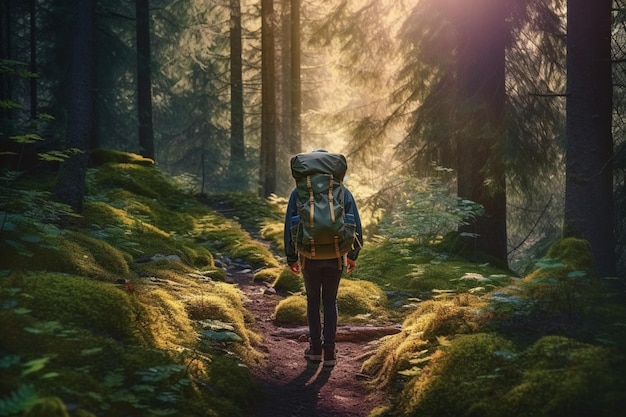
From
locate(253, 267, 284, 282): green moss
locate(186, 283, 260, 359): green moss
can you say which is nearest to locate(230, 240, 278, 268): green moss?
locate(253, 267, 284, 282): green moss

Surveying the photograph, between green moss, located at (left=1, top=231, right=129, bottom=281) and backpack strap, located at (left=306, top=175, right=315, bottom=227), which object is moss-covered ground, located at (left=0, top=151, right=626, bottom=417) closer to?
green moss, located at (left=1, top=231, right=129, bottom=281)

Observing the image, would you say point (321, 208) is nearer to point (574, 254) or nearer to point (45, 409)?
point (574, 254)

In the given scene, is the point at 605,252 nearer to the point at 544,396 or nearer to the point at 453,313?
the point at 453,313

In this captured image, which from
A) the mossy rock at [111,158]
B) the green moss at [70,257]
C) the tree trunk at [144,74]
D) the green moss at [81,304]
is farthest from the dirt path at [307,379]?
the tree trunk at [144,74]

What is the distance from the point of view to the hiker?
17.7ft

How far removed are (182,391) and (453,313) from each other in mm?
2532

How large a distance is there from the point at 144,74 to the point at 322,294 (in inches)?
587

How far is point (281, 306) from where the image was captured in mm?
7613

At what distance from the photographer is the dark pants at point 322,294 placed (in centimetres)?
570

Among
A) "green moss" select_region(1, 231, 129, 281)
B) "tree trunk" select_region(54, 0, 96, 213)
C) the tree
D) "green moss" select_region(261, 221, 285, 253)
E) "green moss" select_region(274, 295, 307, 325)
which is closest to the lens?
"green moss" select_region(1, 231, 129, 281)

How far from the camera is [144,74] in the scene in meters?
18.4

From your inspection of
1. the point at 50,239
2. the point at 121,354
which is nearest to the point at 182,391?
the point at 121,354

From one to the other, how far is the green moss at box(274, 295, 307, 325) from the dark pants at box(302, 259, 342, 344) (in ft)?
5.30

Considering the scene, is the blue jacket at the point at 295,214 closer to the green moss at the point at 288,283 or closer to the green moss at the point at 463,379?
the green moss at the point at 463,379
